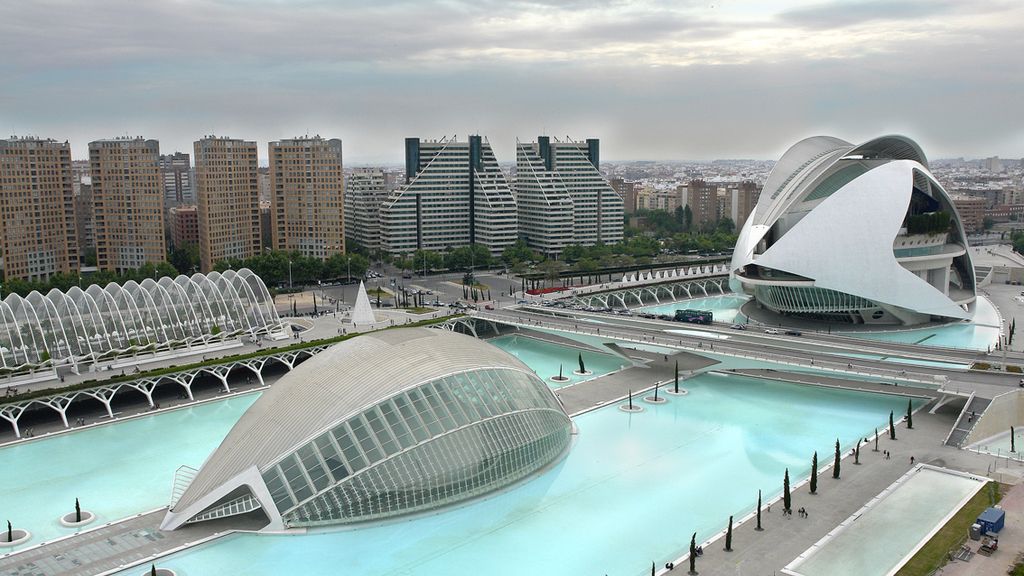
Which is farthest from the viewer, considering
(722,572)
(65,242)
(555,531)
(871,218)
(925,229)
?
(65,242)

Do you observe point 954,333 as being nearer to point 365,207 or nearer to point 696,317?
point 696,317

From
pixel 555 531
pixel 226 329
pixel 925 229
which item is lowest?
pixel 555 531

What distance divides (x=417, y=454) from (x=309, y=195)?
7766 centimetres

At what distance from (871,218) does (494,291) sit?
38092mm

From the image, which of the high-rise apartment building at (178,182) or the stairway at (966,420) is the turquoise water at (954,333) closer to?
the stairway at (966,420)

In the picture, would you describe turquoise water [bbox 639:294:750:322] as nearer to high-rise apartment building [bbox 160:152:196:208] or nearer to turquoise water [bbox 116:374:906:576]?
turquoise water [bbox 116:374:906:576]

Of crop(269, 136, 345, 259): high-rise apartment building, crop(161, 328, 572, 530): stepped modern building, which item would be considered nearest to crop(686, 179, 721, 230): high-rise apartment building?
crop(269, 136, 345, 259): high-rise apartment building

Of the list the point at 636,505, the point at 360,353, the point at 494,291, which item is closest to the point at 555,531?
the point at 636,505

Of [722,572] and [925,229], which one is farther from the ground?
[925,229]

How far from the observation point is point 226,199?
100m

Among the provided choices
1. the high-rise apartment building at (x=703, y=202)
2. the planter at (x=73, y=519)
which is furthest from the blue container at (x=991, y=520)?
the high-rise apartment building at (x=703, y=202)

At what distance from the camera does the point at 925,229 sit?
67.9 metres

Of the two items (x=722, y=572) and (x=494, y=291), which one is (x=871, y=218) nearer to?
(x=494, y=291)

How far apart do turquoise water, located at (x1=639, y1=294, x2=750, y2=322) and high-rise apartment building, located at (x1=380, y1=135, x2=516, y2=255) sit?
32.9 meters
